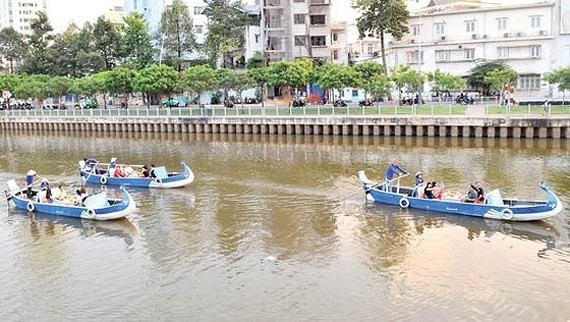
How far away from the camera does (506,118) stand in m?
52.6

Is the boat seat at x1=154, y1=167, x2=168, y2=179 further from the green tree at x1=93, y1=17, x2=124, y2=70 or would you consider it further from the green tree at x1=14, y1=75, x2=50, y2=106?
the green tree at x1=93, y1=17, x2=124, y2=70

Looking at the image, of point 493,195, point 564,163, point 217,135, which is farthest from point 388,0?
point 493,195

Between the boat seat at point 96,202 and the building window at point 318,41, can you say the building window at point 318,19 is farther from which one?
the boat seat at point 96,202

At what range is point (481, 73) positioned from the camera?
7056 cm

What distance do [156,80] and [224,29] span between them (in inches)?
783

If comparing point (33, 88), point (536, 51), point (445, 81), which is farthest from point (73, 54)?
point (536, 51)

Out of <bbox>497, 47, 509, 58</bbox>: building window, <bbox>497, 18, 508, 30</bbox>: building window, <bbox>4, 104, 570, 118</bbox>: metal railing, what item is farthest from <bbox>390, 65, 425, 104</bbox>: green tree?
<bbox>497, 18, 508, 30</bbox>: building window

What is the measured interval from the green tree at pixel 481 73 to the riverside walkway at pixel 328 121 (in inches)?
565

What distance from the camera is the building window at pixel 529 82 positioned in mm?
71438

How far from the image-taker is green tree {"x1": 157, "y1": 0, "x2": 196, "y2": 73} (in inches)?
3595

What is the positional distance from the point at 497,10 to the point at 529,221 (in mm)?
51573

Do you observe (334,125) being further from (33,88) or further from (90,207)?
(33,88)

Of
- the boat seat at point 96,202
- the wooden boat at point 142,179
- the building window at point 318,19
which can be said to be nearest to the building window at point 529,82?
the building window at point 318,19

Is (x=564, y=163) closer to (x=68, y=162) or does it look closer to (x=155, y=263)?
(x=155, y=263)
